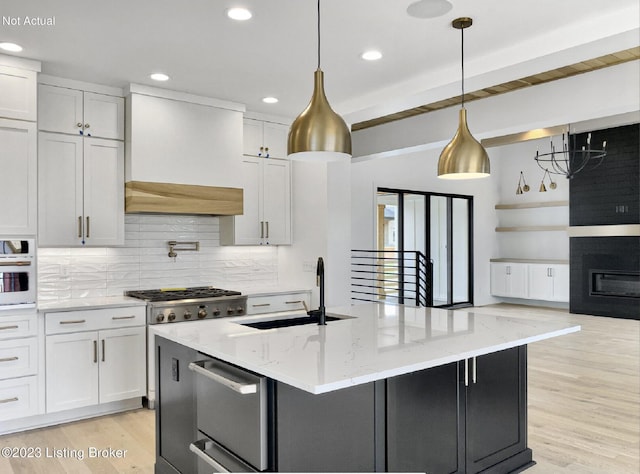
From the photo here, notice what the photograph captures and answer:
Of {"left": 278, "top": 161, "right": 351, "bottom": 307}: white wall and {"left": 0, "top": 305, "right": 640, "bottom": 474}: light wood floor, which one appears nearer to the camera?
{"left": 0, "top": 305, "right": 640, "bottom": 474}: light wood floor

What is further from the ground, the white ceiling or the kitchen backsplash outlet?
the white ceiling

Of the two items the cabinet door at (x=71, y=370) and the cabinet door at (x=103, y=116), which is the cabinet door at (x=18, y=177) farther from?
the cabinet door at (x=71, y=370)

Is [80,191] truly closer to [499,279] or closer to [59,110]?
[59,110]

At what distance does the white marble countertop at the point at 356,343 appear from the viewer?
1914mm

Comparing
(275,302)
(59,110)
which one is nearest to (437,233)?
(275,302)

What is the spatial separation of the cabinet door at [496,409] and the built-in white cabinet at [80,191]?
318 centimetres

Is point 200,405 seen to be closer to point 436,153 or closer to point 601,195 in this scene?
point 436,153

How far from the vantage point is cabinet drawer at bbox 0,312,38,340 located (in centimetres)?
364

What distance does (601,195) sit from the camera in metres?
8.70

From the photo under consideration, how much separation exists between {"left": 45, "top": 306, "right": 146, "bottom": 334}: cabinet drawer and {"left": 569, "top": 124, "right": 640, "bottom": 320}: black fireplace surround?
7.65 metres

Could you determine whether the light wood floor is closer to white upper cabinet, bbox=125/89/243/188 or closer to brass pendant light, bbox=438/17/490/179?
brass pendant light, bbox=438/17/490/179

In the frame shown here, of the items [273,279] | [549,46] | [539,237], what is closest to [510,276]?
[539,237]

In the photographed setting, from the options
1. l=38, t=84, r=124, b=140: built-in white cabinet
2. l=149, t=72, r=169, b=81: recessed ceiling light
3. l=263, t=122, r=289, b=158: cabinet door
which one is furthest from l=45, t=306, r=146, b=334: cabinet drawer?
l=263, t=122, r=289, b=158: cabinet door

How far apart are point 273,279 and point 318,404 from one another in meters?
3.84
